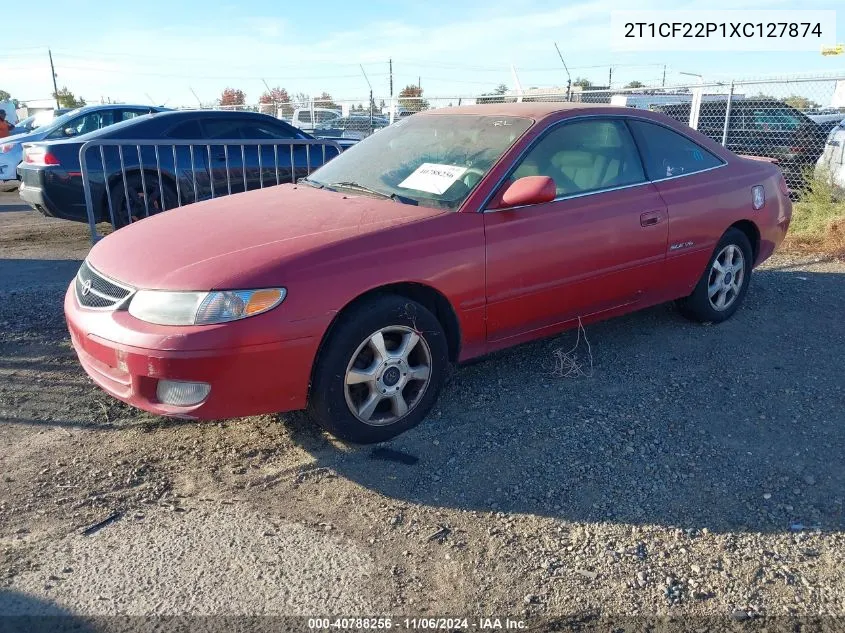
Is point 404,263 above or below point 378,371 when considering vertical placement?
above

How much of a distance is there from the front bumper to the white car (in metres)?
8.55

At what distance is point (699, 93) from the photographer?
10.5 metres

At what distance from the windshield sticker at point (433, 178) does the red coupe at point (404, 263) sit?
1 cm

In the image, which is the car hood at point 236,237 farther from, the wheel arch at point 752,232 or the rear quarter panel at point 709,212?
the wheel arch at point 752,232

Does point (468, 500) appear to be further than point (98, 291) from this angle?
No

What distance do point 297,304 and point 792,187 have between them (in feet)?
30.4

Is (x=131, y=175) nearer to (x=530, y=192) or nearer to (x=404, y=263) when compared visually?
(x=404, y=263)

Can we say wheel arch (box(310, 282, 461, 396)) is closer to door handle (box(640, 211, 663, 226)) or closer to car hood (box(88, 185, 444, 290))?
car hood (box(88, 185, 444, 290))

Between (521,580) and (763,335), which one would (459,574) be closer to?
(521,580)

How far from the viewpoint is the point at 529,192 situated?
12.1ft

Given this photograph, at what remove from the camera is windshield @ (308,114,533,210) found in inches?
A: 154

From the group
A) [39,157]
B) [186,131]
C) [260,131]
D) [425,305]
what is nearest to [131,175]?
[39,157]

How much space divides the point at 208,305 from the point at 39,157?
6.25 m

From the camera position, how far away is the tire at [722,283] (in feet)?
16.8
